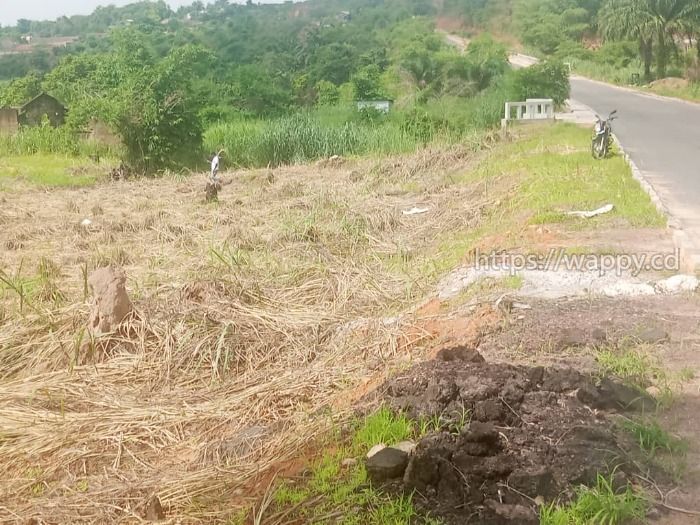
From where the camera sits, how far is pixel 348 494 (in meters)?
3.40

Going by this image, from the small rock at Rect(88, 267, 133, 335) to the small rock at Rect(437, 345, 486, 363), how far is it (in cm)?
233

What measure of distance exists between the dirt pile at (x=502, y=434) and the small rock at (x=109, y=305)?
2227mm

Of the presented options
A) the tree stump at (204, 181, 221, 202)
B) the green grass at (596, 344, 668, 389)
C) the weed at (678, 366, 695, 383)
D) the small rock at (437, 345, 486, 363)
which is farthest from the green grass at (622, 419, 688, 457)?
the tree stump at (204, 181, 221, 202)

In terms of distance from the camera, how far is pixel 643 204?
8.27m

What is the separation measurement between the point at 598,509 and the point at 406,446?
0.86 metres

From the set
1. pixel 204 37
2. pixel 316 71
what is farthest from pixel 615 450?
pixel 204 37

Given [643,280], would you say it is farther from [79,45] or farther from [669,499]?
[79,45]

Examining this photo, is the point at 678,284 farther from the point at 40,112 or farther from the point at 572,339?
the point at 40,112

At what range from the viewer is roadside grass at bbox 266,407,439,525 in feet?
10.7

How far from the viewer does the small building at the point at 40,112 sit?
2125cm

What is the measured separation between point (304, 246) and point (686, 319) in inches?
154

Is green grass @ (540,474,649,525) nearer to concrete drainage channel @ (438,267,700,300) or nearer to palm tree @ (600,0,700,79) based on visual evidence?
concrete drainage channel @ (438,267,700,300)

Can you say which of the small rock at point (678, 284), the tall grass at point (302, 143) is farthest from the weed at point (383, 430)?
the tall grass at point (302, 143)

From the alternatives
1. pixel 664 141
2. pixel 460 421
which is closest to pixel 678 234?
pixel 460 421
